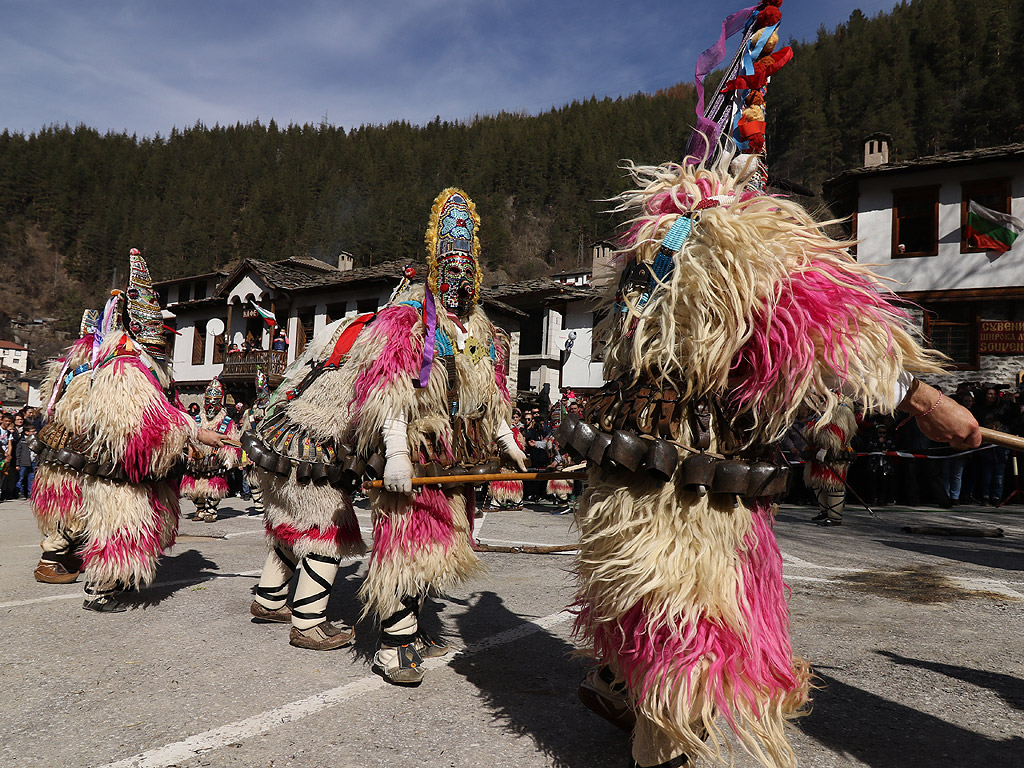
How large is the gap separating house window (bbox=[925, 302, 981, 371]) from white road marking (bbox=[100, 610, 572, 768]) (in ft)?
63.9

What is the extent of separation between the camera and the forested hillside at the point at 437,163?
4862 centimetres

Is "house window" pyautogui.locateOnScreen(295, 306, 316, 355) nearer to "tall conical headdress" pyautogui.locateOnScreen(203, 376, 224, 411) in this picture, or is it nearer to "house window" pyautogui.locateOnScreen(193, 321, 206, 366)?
"house window" pyautogui.locateOnScreen(193, 321, 206, 366)

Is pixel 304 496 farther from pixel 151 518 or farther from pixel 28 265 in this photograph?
pixel 28 265

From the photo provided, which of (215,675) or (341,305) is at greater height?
(341,305)

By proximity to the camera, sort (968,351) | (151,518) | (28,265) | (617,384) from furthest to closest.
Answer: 1. (28,265)
2. (968,351)
3. (151,518)
4. (617,384)

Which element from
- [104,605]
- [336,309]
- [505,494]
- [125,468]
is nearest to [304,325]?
[336,309]

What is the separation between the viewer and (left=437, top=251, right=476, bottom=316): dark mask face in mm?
3674

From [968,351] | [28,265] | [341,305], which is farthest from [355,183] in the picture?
[968,351]

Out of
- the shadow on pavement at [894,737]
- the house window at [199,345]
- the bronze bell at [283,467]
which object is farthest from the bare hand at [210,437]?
the house window at [199,345]

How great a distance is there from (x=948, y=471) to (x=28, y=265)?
101064 mm

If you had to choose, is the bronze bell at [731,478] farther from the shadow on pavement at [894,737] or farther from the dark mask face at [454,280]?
the dark mask face at [454,280]

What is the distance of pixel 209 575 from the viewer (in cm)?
561

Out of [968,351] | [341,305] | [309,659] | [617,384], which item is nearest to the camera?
[617,384]

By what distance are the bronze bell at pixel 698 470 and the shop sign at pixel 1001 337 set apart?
20204mm
